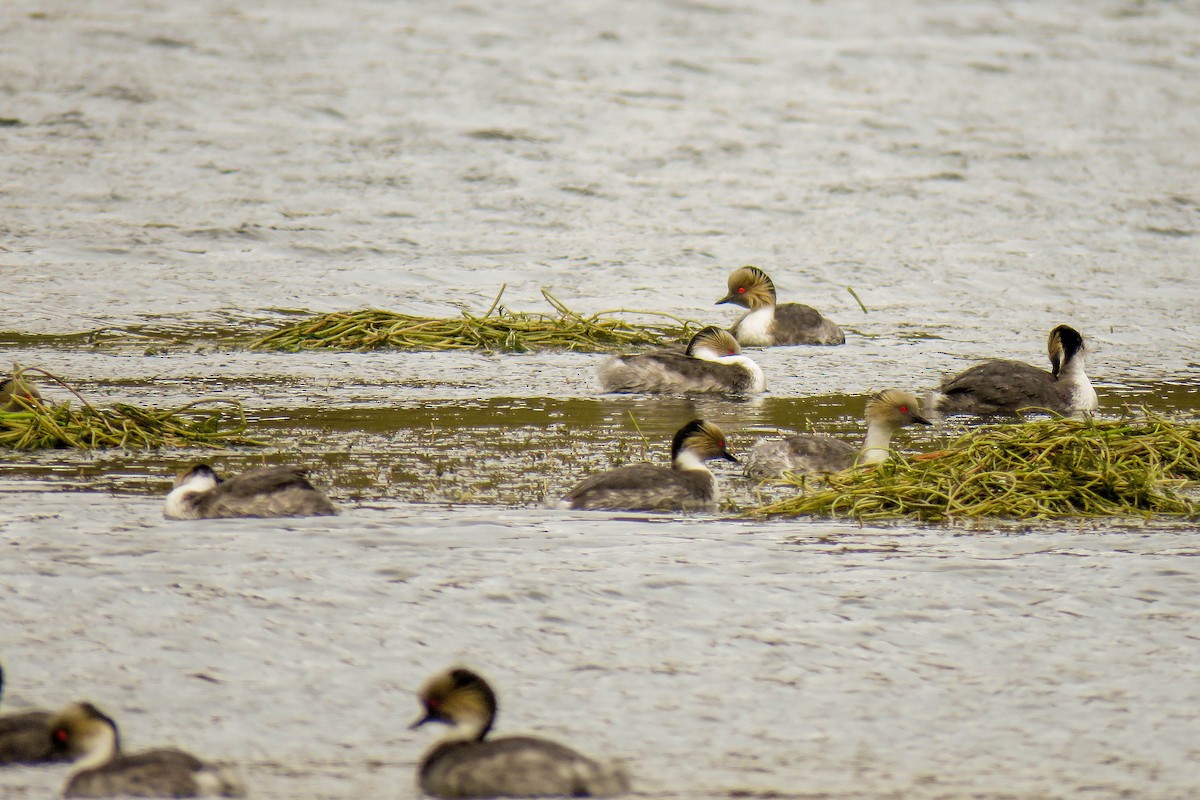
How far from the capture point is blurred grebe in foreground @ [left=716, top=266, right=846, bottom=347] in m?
14.4

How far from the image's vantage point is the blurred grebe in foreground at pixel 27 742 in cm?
509

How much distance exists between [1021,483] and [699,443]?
165 centimetres

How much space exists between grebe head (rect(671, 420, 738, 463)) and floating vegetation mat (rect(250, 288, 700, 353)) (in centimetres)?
466

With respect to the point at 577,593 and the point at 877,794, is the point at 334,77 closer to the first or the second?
the point at 577,593

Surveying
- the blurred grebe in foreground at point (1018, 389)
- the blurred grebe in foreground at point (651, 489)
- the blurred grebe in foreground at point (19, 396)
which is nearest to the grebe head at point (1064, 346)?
the blurred grebe in foreground at point (1018, 389)

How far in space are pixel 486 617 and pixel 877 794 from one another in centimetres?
210

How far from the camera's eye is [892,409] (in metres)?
9.27

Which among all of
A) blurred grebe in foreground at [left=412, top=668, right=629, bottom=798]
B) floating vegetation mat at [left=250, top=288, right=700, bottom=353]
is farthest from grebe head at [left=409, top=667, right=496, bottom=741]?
floating vegetation mat at [left=250, top=288, right=700, bottom=353]

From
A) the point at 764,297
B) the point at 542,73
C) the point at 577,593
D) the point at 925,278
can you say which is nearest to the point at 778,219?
the point at 925,278

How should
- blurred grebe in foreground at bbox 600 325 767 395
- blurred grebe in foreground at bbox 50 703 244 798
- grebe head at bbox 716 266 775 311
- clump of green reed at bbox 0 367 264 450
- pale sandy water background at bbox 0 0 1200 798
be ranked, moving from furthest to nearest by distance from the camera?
grebe head at bbox 716 266 775 311 < blurred grebe in foreground at bbox 600 325 767 395 < clump of green reed at bbox 0 367 264 450 < pale sandy water background at bbox 0 0 1200 798 < blurred grebe in foreground at bbox 50 703 244 798

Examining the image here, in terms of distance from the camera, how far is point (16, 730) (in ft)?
16.8

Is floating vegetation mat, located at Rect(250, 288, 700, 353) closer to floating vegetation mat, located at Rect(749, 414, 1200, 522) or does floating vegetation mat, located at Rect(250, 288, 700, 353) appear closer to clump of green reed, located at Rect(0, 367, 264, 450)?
clump of green reed, located at Rect(0, 367, 264, 450)

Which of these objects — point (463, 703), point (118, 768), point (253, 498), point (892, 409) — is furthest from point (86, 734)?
point (892, 409)

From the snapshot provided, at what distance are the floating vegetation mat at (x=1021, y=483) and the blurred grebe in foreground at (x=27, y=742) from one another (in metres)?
4.02
